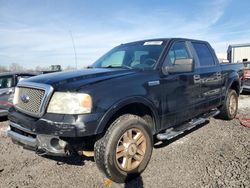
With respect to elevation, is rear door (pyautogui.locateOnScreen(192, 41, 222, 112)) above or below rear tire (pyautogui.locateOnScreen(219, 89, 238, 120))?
above

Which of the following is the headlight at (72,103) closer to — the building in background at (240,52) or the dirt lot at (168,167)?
the dirt lot at (168,167)

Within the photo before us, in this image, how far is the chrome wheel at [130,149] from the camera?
3301 mm

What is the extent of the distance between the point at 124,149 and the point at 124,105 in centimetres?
59

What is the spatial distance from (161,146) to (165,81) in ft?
4.45

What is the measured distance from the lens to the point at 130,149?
11.0 feet

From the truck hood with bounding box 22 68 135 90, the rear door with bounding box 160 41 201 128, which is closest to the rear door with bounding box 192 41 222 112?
the rear door with bounding box 160 41 201 128

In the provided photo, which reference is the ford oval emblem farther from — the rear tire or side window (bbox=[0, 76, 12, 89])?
side window (bbox=[0, 76, 12, 89])

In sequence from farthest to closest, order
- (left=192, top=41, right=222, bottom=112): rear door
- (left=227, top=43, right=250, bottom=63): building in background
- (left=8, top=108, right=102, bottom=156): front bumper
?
(left=227, top=43, right=250, bottom=63): building in background
(left=192, top=41, right=222, bottom=112): rear door
(left=8, top=108, right=102, bottom=156): front bumper

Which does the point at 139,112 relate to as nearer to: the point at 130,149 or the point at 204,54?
the point at 130,149

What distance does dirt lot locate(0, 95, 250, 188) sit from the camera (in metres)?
3.27

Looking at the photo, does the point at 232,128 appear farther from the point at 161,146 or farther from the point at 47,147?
the point at 47,147

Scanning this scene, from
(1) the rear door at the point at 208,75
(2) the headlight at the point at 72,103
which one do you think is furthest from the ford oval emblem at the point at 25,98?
(1) the rear door at the point at 208,75

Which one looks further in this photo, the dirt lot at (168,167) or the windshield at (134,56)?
the windshield at (134,56)

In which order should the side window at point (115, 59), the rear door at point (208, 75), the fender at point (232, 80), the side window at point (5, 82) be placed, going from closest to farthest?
the side window at point (115, 59) → the rear door at point (208, 75) → the fender at point (232, 80) → the side window at point (5, 82)
